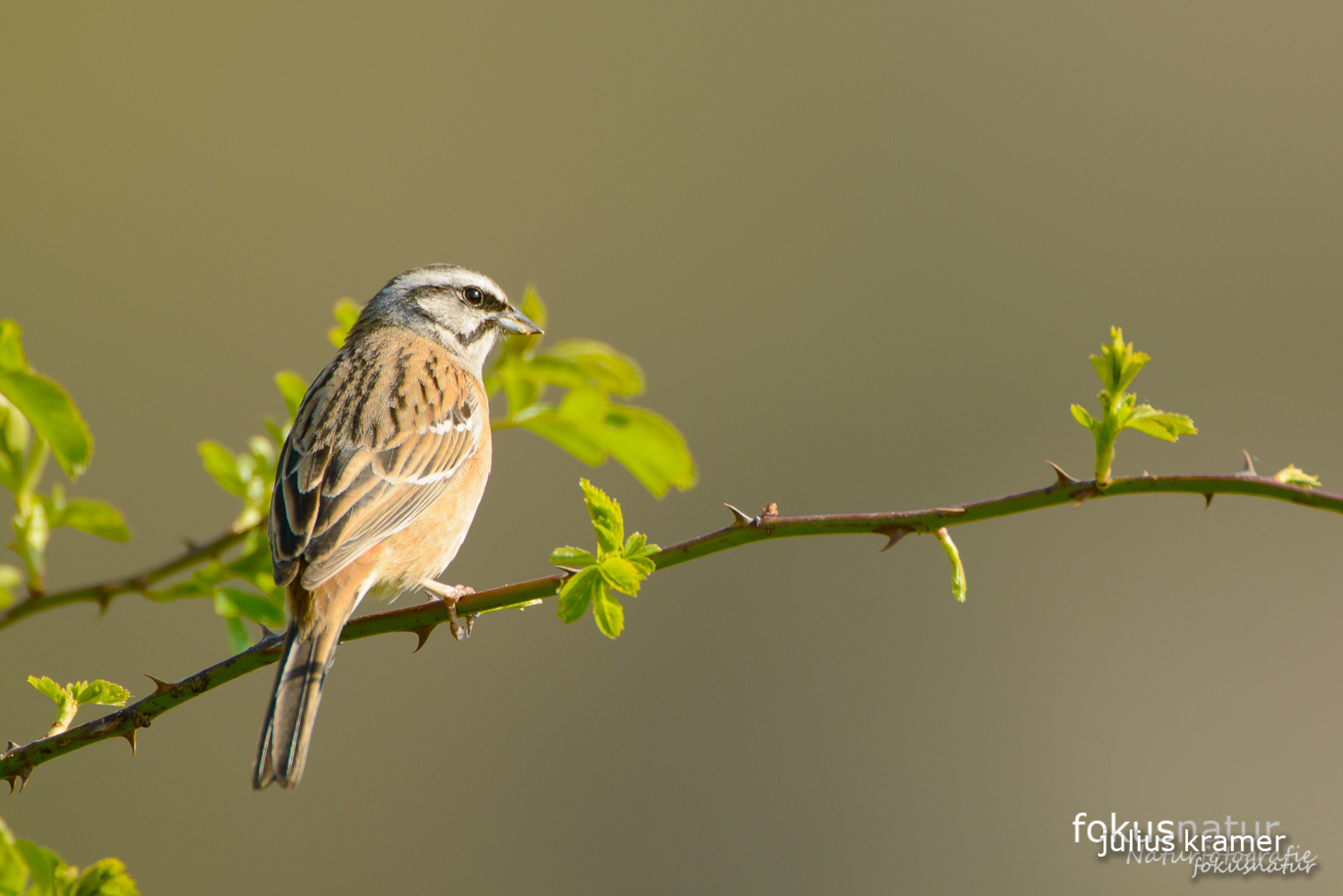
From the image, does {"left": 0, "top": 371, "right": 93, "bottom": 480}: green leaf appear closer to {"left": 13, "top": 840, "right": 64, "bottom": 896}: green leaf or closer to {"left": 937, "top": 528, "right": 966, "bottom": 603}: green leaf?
{"left": 13, "top": 840, "right": 64, "bottom": 896}: green leaf

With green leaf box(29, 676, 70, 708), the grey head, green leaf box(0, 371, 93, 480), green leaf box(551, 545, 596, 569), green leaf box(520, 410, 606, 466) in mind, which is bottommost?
green leaf box(29, 676, 70, 708)

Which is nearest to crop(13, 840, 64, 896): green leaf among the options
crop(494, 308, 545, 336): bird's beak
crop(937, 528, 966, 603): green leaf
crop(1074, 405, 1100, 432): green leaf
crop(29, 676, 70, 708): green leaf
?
crop(29, 676, 70, 708): green leaf

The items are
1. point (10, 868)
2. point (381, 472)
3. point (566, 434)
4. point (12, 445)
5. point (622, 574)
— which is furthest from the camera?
point (381, 472)

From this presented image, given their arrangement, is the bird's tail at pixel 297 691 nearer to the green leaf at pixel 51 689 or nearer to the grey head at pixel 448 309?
the green leaf at pixel 51 689

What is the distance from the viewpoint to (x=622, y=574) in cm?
147

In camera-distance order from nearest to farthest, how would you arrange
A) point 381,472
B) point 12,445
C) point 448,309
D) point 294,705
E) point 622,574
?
point 622,574 → point 294,705 → point 12,445 → point 381,472 → point 448,309

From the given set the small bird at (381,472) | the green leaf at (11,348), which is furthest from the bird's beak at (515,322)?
the green leaf at (11,348)

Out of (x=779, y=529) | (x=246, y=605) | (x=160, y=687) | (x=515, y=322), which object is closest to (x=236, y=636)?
(x=246, y=605)

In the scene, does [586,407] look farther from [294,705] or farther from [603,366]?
[294,705]

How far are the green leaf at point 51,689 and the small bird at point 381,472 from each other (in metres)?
0.31

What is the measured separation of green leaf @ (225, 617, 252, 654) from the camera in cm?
208

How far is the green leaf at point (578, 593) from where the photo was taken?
A: 1.50 meters

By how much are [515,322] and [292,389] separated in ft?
3.47

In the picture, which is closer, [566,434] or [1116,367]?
[1116,367]
